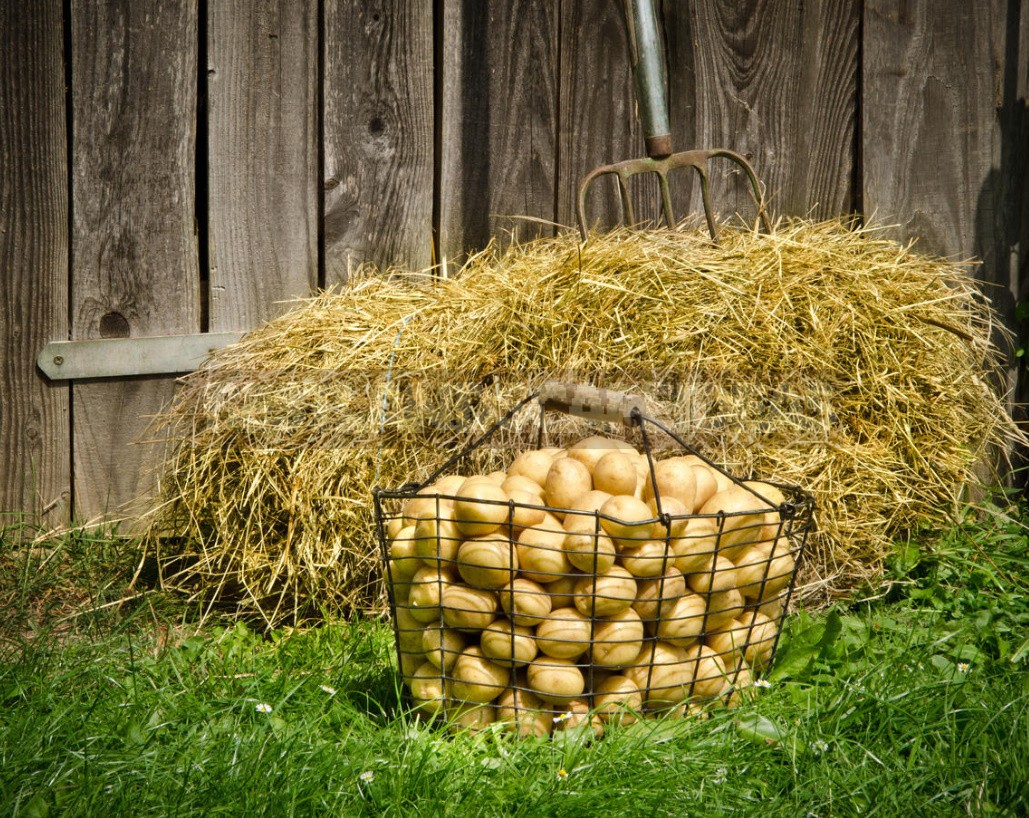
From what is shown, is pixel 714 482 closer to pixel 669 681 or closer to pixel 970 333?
pixel 669 681

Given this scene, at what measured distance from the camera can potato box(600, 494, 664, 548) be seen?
1.74 metres

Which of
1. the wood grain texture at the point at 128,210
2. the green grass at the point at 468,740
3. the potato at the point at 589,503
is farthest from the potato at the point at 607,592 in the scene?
the wood grain texture at the point at 128,210

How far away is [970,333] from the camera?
269 centimetres

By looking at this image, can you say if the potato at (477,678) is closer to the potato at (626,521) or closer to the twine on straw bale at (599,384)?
the potato at (626,521)

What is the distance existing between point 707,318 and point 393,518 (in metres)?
0.97

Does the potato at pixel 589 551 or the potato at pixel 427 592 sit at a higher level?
the potato at pixel 589 551

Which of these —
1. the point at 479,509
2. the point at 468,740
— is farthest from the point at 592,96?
the point at 468,740

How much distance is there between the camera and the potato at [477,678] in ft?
5.85

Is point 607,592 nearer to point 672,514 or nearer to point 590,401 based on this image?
point 672,514

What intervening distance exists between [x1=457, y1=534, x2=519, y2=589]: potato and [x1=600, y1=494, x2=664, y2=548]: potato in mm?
174

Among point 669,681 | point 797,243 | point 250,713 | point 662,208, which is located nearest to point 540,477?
point 669,681

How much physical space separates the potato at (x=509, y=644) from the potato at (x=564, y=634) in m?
0.02

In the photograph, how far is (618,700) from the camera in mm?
1784

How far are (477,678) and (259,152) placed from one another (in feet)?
5.91
